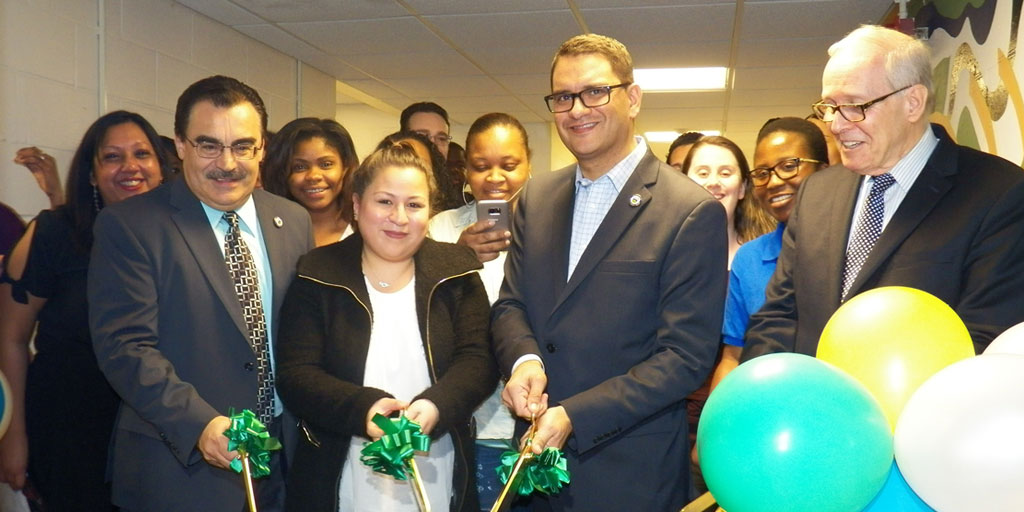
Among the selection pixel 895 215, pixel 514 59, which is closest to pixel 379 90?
pixel 514 59

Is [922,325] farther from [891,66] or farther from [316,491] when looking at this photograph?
[316,491]

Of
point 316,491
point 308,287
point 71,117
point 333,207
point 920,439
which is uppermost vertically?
point 71,117

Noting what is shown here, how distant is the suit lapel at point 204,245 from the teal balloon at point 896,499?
1.44 meters

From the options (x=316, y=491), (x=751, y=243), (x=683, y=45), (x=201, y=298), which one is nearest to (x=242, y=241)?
(x=201, y=298)

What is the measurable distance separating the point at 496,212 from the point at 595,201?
17.5 inches

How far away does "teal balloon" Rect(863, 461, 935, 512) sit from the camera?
138 cm

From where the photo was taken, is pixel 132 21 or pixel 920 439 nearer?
pixel 920 439

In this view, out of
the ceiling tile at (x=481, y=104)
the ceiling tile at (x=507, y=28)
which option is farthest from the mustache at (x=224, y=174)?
the ceiling tile at (x=481, y=104)

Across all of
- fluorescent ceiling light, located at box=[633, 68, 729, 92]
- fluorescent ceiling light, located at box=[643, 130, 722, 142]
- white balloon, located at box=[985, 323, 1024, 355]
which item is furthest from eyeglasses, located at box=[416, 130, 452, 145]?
fluorescent ceiling light, located at box=[643, 130, 722, 142]

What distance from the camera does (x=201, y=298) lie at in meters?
2.03

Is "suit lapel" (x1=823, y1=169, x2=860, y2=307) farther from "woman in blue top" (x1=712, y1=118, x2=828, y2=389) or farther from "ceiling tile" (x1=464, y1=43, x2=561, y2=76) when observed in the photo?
"ceiling tile" (x1=464, y1=43, x2=561, y2=76)

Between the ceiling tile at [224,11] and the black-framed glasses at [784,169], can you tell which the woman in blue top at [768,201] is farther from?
the ceiling tile at [224,11]

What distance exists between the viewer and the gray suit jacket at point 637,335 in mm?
1891

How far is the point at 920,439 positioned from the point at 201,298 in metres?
Answer: 1.59
